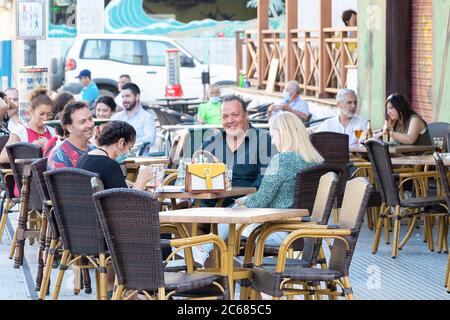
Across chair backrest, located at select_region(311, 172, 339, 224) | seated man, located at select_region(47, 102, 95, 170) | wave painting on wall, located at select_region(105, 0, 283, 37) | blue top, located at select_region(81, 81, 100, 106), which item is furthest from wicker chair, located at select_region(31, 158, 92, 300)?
wave painting on wall, located at select_region(105, 0, 283, 37)

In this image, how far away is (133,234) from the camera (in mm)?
6820

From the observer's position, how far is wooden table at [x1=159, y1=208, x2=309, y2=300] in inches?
284

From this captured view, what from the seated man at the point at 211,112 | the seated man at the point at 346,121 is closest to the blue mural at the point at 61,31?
the seated man at the point at 211,112

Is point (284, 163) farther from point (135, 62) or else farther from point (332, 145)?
point (135, 62)

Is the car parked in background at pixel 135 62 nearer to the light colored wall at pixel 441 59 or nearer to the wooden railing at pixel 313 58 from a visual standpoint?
the wooden railing at pixel 313 58

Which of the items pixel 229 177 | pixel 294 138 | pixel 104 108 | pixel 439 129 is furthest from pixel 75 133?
pixel 439 129

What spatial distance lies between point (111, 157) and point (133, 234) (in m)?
1.70

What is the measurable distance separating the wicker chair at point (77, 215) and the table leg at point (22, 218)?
224cm

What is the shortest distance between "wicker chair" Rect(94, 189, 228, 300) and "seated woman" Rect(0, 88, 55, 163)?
15.6ft

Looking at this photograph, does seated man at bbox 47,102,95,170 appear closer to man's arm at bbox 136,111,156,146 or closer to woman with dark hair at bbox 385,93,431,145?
woman with dark hair at bbox 385,93,431,145

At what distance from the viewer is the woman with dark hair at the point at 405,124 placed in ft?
41.9

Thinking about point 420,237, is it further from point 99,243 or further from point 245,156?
point 99,243

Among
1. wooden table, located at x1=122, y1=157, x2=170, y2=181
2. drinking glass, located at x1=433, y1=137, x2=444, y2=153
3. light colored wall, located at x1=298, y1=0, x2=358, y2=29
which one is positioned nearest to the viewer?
wooden table, located at x1=122, y1=157, x2=170, y2=181

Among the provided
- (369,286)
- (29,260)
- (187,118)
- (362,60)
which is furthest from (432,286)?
(187,118)
